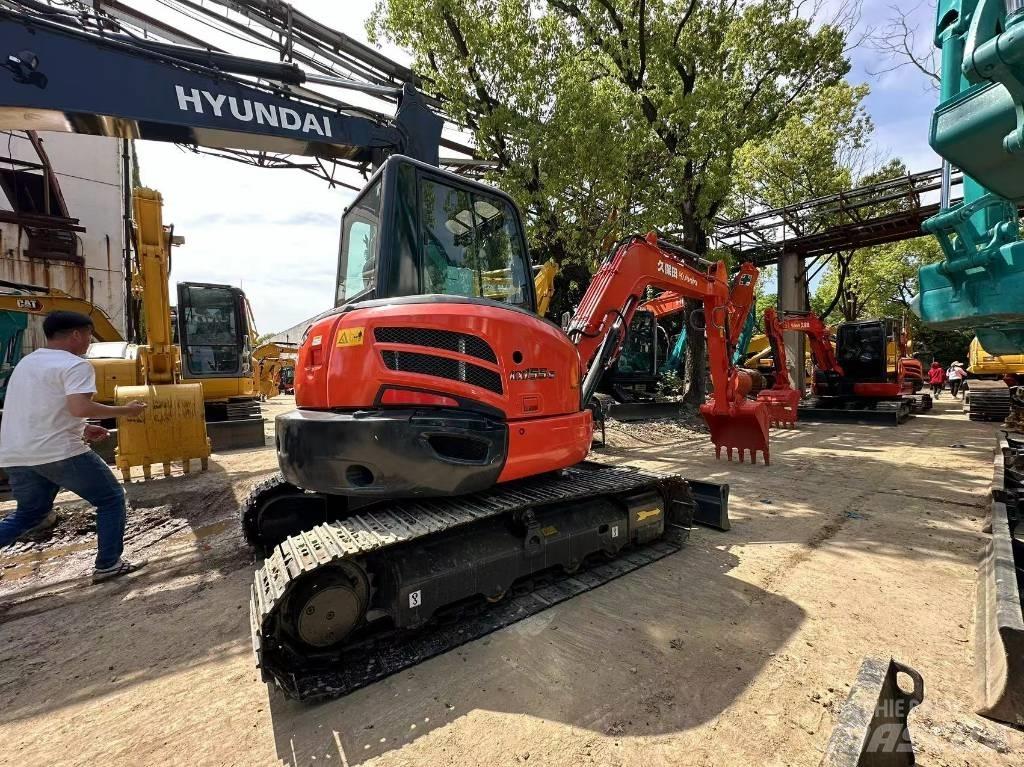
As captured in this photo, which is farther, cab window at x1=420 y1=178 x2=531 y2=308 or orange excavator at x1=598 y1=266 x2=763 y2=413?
orange excavator at x1=598 y1=266 x2=763 y2=413

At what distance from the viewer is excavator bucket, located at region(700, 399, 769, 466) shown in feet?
22.9

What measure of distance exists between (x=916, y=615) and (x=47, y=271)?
769 inches

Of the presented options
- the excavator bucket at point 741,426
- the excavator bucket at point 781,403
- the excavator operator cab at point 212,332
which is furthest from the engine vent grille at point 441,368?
the excavator bucket at point 781,403

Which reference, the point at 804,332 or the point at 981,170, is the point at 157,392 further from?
the point at 804,332

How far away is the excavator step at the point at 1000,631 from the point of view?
1911 millimetres

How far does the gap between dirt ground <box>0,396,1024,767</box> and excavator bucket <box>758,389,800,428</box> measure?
21.7 feet

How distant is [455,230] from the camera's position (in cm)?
321

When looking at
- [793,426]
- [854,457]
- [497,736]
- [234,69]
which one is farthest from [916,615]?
[793,426]

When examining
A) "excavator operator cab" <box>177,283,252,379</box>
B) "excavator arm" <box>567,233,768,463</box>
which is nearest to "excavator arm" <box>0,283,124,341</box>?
"excavator operator cab" <box>177,283,252,379</box>

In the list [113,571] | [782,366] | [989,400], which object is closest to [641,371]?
[782,366]

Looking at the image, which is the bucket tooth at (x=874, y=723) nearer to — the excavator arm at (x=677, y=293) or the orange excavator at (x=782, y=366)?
the excavator arm at (x=677, y=293)

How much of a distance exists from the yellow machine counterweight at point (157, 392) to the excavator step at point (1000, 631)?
7.49 meters

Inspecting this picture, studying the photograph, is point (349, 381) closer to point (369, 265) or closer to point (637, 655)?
point (369, 265)

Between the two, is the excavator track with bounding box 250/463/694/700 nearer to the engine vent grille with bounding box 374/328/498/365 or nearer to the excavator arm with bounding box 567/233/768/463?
the engine vent grille with bounding box 374/328/498/365
